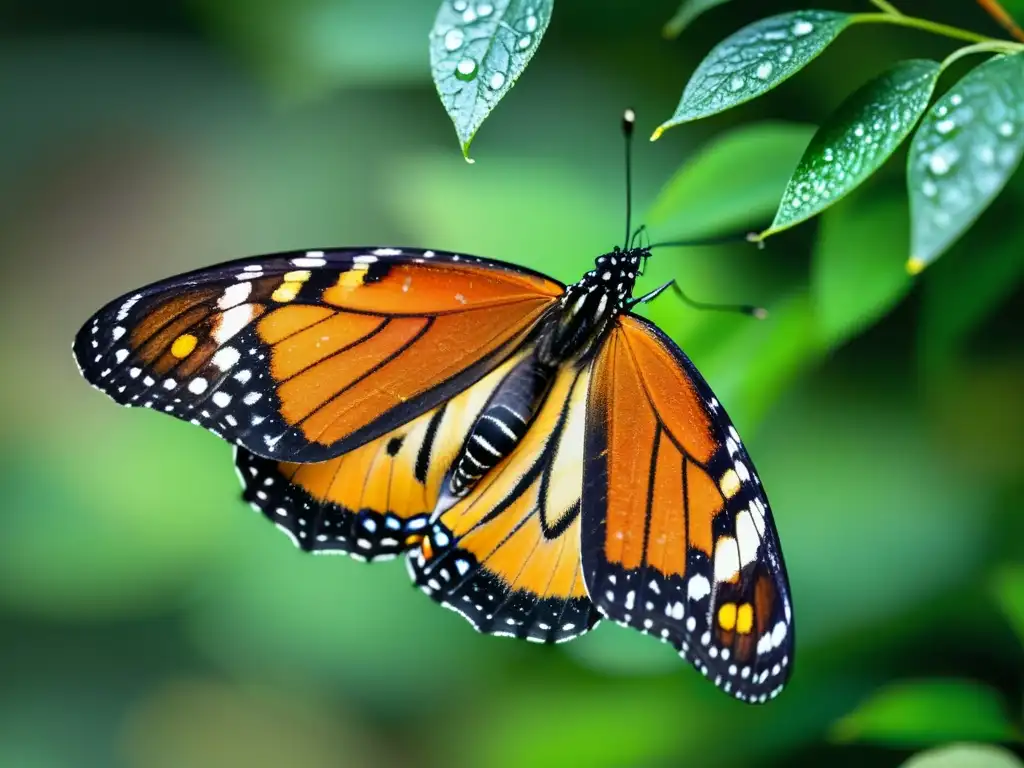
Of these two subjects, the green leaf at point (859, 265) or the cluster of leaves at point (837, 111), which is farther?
the green leaf at point (859, 265)

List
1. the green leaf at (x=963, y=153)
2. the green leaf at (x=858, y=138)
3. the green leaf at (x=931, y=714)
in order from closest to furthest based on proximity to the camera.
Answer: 1. the green leaf at (x=963, y=153)
2. the green leaf at (x=858, y=138)
3. the green leaf at (x=931, y=714)

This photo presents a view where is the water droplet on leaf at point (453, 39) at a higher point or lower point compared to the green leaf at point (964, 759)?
higher

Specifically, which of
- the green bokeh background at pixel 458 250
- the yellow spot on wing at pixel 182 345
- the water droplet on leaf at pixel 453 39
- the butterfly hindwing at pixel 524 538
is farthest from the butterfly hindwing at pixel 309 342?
the water droplet on leaf at pixel 453 39

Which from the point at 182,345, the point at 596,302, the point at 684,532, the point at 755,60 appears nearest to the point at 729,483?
the point at 684,532

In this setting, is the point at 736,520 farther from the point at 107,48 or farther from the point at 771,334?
the point at 107,48

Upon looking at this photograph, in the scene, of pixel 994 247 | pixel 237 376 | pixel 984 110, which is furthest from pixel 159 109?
pixel 984 110

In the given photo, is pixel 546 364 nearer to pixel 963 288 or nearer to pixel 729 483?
pixel 729 483

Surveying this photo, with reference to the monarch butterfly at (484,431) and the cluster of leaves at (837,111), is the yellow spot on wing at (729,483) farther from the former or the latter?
the cluster of leaves at (837,111)

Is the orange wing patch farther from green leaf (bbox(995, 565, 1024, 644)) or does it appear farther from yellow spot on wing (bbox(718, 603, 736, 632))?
green leaf (bbox(995, 565, 1024, 644))
